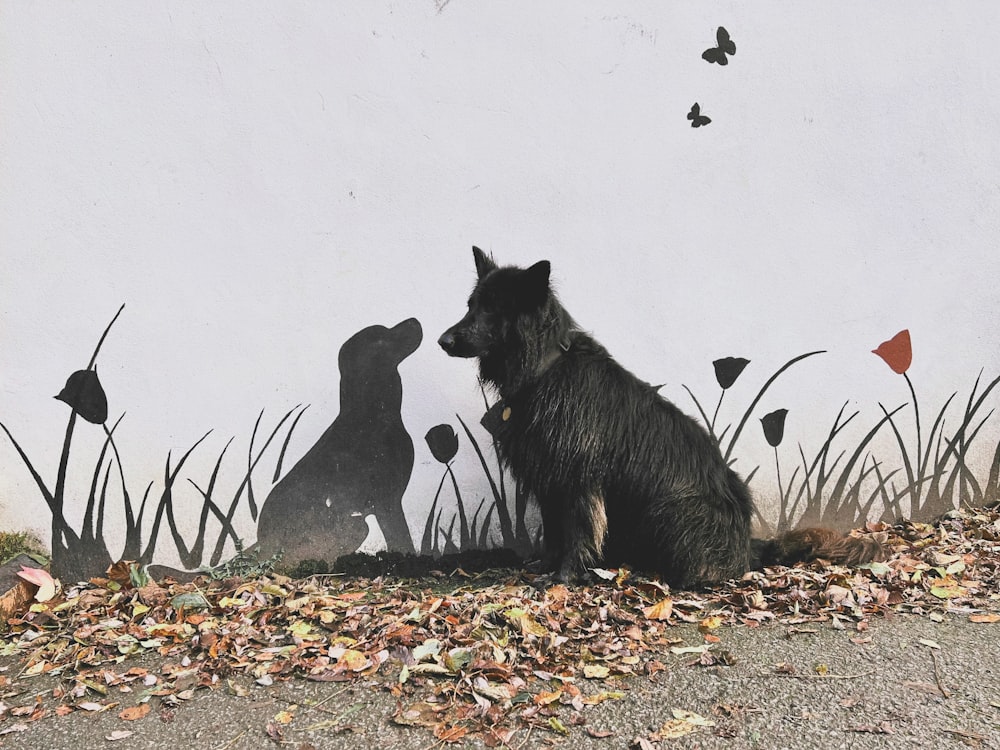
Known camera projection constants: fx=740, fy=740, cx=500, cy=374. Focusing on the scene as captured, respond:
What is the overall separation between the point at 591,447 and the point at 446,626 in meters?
1.12

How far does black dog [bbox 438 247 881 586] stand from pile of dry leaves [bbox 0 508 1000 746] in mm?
201

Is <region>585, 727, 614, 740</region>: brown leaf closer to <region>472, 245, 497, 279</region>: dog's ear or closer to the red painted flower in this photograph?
<region>472, 245, 497, 279</region>: dog's ear

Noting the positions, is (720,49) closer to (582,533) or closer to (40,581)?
(582,533)

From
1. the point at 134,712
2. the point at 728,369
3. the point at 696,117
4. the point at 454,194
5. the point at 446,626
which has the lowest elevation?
the point at 134,712

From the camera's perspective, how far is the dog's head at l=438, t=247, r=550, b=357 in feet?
11.8

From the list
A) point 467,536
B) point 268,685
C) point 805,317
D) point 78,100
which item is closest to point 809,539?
point 805,317

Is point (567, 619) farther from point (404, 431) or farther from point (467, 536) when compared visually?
point (404, 431)

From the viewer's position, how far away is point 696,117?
447 centimetres

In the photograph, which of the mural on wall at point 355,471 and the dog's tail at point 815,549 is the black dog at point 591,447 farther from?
the mural on wall at point 355,471

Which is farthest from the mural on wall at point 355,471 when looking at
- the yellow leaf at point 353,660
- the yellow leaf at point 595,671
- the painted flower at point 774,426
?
the painted flower at point 774,426

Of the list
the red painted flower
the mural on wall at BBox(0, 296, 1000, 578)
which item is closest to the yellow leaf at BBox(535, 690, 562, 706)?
the mural on wall at BBox(0, 296, 1000, 578)

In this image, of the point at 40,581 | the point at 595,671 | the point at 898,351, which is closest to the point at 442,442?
the point at 595,671

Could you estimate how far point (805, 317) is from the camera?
4602 mm

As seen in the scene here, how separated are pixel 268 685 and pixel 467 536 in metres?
1.59
